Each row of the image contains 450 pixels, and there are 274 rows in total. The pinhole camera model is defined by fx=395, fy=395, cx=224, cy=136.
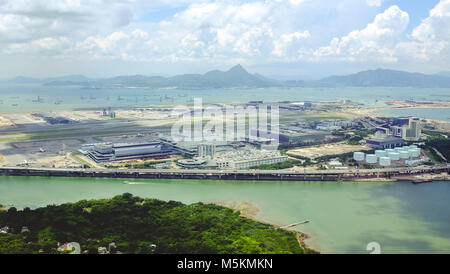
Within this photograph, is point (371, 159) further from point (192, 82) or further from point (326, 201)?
point (192, 82)

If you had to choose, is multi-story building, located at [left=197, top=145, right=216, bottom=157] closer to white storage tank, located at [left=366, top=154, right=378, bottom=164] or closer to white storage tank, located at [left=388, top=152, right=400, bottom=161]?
white storage tank, located at [left=366, top=154, right=378, bottom=164]

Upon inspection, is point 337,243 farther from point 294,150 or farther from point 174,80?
point 174,80

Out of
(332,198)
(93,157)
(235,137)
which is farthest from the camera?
(235,137)

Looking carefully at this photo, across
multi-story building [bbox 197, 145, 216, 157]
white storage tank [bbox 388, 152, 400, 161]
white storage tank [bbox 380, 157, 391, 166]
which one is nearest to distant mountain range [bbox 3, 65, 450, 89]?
multi-story building [bbox 197, 145, 216, 157]

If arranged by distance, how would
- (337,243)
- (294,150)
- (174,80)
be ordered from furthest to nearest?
(174,80), (294,150), (337,243)

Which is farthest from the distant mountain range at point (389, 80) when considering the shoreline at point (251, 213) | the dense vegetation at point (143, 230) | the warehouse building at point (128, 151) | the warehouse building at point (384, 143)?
the dense vegetation at point (143, 230)

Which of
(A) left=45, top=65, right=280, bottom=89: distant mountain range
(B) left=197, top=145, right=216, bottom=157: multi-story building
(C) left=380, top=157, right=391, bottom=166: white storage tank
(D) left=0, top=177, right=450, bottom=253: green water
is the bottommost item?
(D) left=0, top=177, right=450, bottom=253: green water
